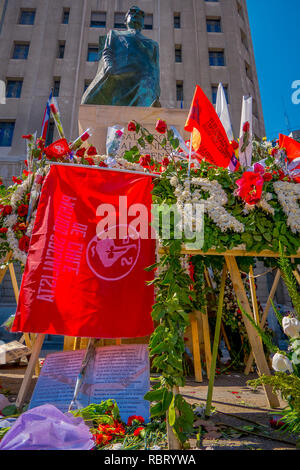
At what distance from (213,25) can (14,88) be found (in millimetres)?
14914

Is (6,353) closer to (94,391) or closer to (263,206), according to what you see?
(94,391)

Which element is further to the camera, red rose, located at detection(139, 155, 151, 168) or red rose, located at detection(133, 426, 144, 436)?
red rose, located at detection(139, 155, 151, 168)

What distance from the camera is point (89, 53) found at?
2089 centimetres

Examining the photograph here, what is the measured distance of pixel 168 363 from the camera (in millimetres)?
1925

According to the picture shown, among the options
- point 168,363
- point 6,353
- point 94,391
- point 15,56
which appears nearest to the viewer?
point 168,363

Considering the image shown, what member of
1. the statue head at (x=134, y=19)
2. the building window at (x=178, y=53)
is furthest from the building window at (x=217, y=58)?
the statue head at (x=134, y=19)

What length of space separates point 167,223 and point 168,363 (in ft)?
3.19

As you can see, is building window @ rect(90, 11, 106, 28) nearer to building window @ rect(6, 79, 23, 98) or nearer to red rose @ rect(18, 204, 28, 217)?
building window @ rect(6, 79, 23, 98)

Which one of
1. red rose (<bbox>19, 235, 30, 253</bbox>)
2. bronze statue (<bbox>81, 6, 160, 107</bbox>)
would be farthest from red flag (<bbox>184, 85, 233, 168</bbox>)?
bronze statue (<bbox>81, 6, 160, 107</bbox>)

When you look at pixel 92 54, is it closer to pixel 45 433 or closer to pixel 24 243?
pixel 24 243

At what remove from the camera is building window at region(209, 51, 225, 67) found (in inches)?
845

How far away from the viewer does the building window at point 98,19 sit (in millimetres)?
21812

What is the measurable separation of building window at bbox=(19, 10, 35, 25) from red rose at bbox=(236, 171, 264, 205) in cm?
2551

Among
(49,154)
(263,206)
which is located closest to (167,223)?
(263,206)
